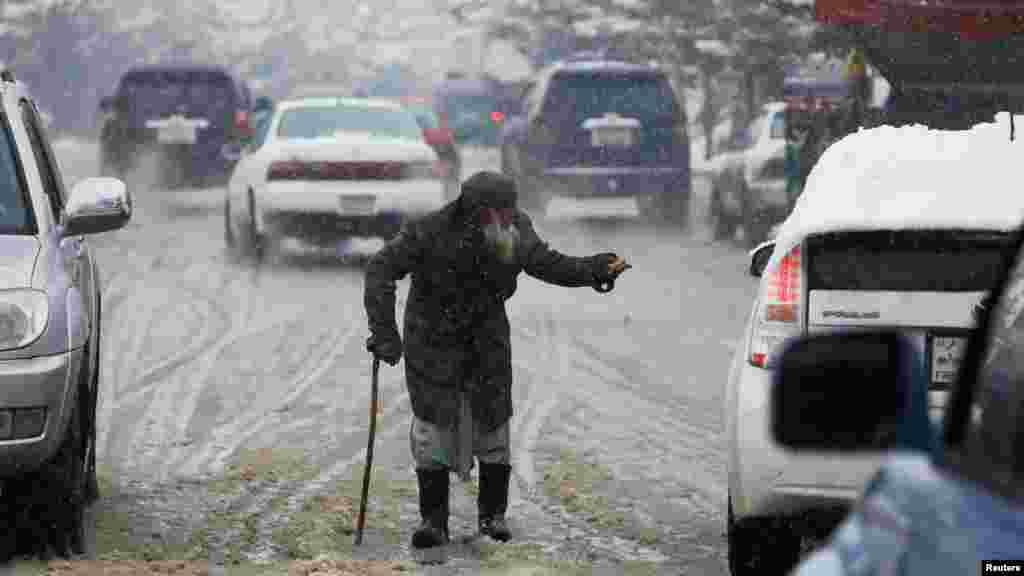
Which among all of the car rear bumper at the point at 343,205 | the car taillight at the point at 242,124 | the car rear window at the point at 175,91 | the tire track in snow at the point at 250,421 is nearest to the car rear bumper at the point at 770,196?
the car rear bumper at the point at 343,205

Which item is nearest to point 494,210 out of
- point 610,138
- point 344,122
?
point 344,122

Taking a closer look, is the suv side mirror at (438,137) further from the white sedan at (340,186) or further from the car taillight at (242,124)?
the white sedan at (340,186)

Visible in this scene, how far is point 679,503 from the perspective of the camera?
8711 millimetres

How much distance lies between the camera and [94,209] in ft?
25.0

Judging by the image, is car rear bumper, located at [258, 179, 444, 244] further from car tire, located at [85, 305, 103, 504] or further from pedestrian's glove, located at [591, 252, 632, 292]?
pedestrian's glove, located at [591, 252, 632, 292]

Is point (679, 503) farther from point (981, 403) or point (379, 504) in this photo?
point (981, 403)

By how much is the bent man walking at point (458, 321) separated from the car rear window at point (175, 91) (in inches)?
798

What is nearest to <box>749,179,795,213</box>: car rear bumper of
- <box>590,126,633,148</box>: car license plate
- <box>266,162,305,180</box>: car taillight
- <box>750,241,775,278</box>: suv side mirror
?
<box>590,126,633,148</box>: car license plate

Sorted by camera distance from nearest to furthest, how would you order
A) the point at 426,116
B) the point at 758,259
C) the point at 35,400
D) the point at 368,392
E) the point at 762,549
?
the point at 762,549 < the point at 35,400 < the point at 758,259 < the point at 368,392 < the point at 426,116

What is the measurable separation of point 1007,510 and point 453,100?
5651 cm

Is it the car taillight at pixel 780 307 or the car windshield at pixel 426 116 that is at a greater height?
the car taillight at pixel 780 307

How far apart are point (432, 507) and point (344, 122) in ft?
39.3

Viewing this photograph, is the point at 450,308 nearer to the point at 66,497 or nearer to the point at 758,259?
the point at 758,259

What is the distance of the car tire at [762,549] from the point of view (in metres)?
6.82
